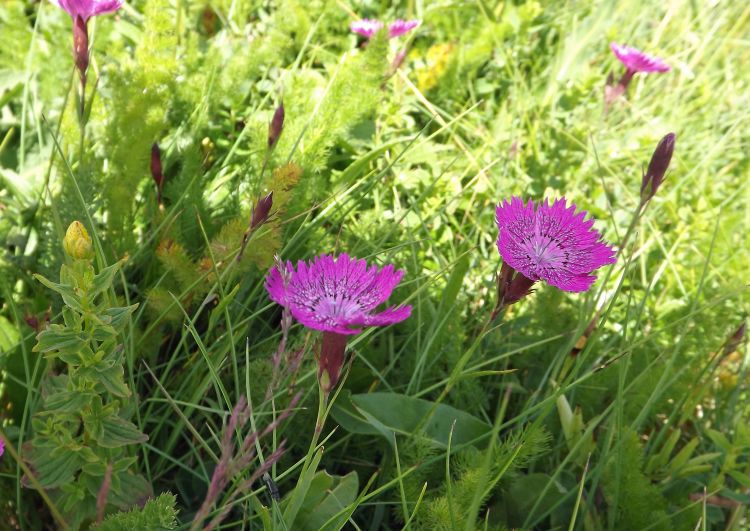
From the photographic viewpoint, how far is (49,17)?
1.87 metres

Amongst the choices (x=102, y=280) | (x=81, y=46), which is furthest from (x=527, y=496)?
(x=81, y=46)

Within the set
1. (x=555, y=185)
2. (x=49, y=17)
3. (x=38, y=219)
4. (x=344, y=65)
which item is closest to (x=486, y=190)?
(x=555, y=185)

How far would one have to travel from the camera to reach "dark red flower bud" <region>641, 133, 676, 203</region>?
1022 millimetres

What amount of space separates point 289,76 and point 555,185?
2.29ft

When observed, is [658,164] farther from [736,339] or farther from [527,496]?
[527,496]

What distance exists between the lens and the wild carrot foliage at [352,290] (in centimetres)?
85

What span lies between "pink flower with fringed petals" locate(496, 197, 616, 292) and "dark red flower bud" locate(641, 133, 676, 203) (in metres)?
0.14

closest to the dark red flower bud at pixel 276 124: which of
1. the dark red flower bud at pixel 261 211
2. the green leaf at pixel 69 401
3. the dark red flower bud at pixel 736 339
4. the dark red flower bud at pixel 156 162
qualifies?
the dark red flower bud at pixel 156 162

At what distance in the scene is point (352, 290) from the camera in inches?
32.9

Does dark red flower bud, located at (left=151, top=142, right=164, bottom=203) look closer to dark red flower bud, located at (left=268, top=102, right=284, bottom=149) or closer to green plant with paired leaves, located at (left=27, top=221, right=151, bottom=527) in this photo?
dark red flower bud, located at (left=268, top=102, right=284, bottom=149)

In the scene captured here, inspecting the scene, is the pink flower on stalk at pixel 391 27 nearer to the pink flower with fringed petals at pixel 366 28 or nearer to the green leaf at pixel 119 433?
the pink flower with fringed petals at pixel 366 28

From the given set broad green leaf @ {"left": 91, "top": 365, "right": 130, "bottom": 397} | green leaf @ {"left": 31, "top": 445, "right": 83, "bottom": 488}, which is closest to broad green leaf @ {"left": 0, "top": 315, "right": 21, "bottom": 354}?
green leaf @ {"left": 31, "top": 445, "right": 83, "bottom": 488}

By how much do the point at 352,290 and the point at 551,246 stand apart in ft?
0.95

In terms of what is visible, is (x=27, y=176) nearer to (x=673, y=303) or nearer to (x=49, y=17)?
(x=49, y=17)
